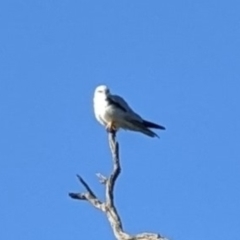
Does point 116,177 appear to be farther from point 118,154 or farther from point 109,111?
point 109,111

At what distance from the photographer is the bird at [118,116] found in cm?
2125

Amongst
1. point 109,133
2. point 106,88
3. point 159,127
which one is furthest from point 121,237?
point 106,88

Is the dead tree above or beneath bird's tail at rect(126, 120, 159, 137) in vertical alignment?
beneath

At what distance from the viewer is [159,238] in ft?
51.4

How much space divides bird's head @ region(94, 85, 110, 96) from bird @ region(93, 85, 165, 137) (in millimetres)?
118

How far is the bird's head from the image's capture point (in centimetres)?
2233

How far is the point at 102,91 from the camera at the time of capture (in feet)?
73.7

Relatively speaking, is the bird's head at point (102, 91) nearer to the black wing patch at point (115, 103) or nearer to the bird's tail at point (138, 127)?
the black wing patch at point (115, 103)

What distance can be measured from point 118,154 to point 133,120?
4028 millimetres

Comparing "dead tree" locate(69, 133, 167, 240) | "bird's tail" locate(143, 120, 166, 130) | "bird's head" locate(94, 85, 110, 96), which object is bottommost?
"dead tree" locate(69, 133, 167, 240)

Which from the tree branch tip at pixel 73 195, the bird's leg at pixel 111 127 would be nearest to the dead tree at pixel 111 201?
the tree branch tip at pixel 73 195

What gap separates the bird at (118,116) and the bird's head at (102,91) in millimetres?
118

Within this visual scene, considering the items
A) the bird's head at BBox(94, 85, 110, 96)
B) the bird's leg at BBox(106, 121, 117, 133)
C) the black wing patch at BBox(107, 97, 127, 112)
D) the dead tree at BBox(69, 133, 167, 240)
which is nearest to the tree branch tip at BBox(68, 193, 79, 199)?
the dead tree at BBox(69, 133, 167, 240)

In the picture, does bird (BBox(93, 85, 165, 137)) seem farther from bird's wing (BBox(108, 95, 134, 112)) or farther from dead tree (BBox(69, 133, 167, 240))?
dead tree (BBox(69, 133, 167, 240))
